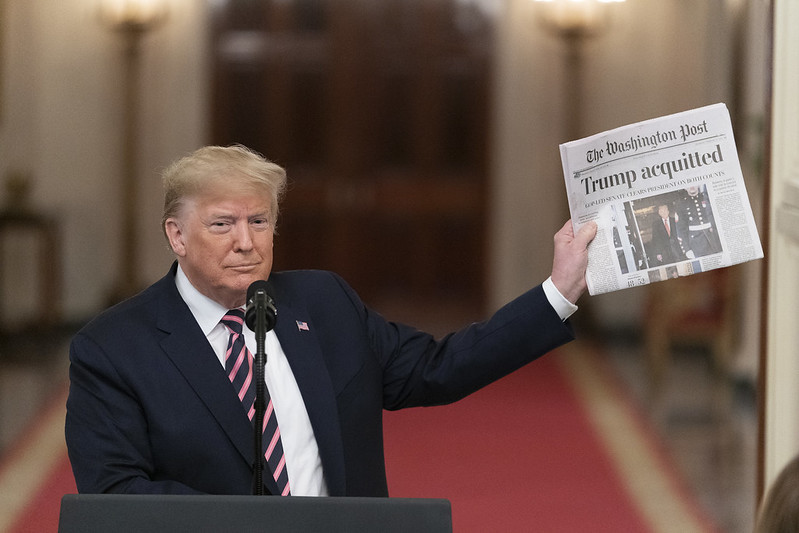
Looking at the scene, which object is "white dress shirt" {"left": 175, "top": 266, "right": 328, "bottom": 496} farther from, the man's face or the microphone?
the microphone

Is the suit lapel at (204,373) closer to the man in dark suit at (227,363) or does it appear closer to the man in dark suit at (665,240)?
the man in dark suit at (227,363)

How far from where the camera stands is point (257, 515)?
1398 millimetres

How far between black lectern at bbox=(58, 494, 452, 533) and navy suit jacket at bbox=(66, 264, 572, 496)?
37 cm

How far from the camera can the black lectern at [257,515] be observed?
140 centimetres

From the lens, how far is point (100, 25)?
23.2ft

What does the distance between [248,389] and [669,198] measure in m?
0.81

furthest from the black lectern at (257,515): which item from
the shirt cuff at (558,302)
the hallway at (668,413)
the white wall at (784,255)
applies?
the hallway at (668,413)

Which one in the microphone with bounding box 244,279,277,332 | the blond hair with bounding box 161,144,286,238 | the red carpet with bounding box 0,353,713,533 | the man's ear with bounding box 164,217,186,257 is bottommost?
the red carpet with bounding box 0,353,713,533

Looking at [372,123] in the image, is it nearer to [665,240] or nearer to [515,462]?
[515,462]

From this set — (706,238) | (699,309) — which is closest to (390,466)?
(699,309)

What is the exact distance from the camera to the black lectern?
4.59ft

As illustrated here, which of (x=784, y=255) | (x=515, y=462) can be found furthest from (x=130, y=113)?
(x=784, y=255)

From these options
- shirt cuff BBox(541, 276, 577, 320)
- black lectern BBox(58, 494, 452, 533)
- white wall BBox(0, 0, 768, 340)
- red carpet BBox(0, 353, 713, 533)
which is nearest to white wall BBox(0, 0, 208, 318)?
white wall BBox(0, 0, 768, 340)

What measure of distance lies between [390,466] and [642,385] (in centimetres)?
202
